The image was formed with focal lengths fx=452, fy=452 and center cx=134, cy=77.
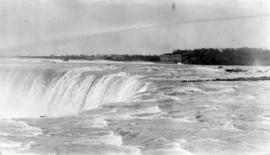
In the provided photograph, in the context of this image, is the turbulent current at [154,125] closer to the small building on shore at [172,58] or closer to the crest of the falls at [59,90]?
the crest of the falls at [59,90]

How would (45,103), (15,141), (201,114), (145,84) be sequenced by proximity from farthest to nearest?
(45,103), (145,84), (201,114), (15,141)

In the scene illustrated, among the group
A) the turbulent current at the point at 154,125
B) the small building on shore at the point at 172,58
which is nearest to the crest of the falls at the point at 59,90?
the turbulent current at the point at 154,125

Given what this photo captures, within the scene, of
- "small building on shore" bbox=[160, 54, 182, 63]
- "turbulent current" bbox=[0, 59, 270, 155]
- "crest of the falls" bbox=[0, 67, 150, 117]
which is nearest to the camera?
"turbulent current" bbox=[0, 59, 270, 155]

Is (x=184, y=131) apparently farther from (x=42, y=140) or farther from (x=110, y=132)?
(x=42, y=140)

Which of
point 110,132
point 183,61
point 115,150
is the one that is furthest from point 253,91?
point 183,61

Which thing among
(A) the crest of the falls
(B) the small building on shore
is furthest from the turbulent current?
(B) the small building on shore

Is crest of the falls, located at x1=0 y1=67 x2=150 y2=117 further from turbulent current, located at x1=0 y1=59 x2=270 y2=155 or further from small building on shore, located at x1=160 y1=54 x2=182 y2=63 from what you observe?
small building on shore, located at x1=160 y1=54 x2=182 y2=63

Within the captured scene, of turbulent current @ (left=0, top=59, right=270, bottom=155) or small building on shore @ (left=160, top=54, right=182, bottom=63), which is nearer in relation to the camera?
turbulent current @ (left=0, top=59, right=270, bottom=155)

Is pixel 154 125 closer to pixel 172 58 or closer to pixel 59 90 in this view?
pixel 59 90
